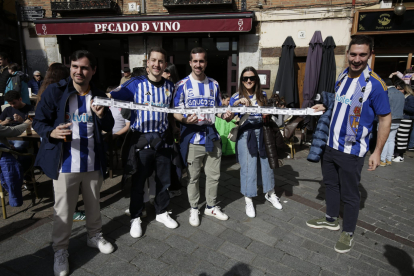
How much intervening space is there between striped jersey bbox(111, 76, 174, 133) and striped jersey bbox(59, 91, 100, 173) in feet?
1.59

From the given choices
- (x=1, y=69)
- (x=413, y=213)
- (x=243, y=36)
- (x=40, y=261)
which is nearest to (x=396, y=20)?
(x=243, y=36)

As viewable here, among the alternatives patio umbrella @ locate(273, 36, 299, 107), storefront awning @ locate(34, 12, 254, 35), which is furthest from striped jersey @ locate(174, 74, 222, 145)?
storefront awning @ locate(34, 12, 254, 35)

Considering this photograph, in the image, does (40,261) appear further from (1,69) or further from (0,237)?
(1,69)

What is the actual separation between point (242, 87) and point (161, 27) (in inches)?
252

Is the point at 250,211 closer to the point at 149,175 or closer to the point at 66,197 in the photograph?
the point at 149,175

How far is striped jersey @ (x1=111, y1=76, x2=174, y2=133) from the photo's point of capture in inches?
116

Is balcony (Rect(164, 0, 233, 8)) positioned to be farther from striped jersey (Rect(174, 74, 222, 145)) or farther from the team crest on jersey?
the team crest on jersey

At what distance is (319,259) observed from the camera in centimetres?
277

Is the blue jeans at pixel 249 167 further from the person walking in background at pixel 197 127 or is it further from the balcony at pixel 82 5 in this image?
the balcony at pixel 82 5

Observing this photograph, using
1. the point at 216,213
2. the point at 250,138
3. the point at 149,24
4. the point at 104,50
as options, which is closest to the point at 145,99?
the point at 250,138

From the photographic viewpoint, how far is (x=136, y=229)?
3.08 m

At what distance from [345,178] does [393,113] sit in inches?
185

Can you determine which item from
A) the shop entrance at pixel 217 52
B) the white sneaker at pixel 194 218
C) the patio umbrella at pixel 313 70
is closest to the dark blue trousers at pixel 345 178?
the white sneaker at pixel 194 218

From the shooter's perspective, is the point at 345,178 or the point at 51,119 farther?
the point at 345,178
